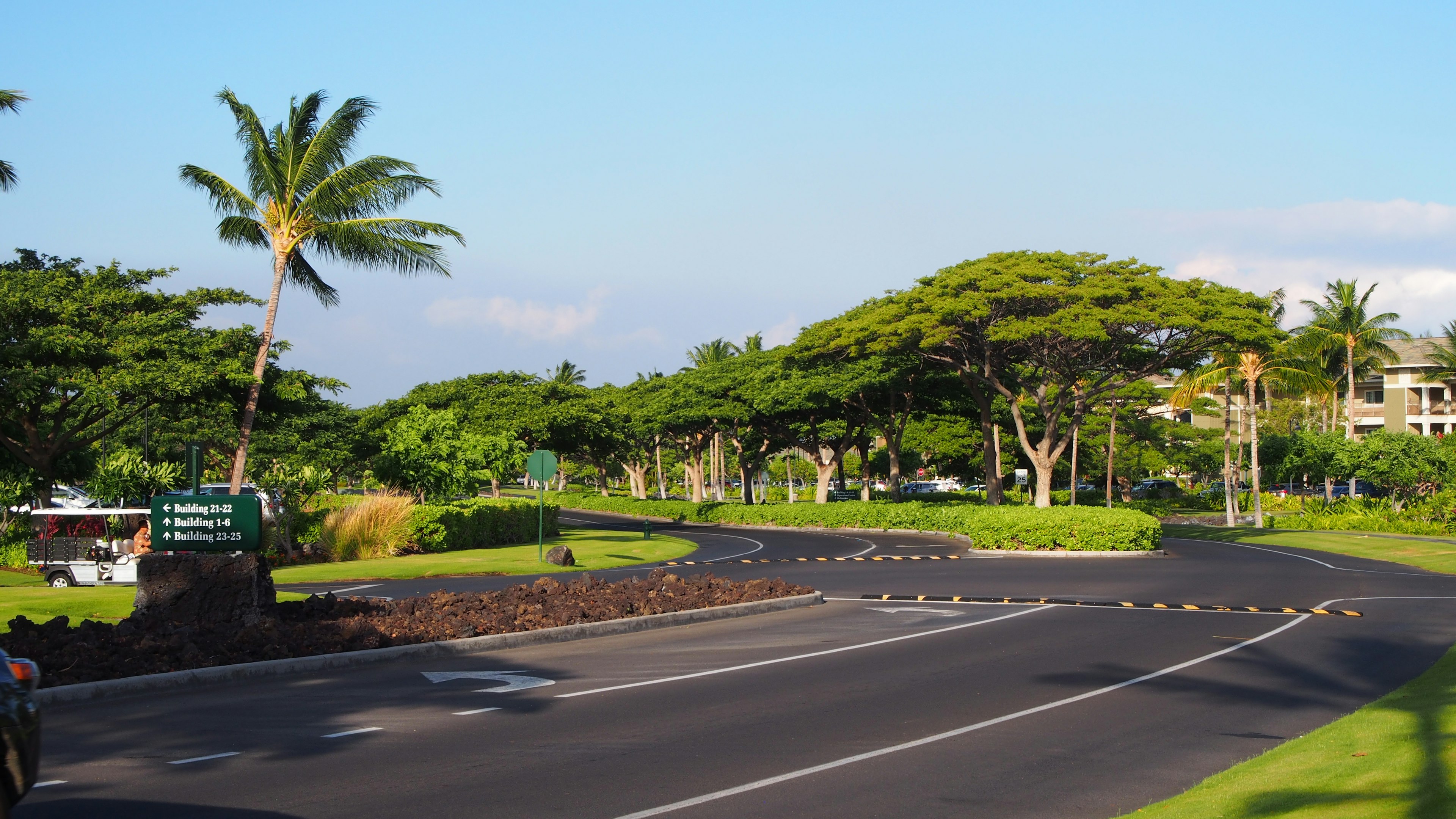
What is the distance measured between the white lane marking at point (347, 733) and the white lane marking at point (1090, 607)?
37.0 feet

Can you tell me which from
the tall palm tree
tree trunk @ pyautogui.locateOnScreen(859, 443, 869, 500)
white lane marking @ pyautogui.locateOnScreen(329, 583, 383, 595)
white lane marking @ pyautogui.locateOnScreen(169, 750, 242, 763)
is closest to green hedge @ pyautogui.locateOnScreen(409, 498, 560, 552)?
white lane marking @ pyautogui.locateOnScreen(329, 583, 383, 595)

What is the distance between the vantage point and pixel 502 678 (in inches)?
450

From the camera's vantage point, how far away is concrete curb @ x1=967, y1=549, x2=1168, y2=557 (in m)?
31.6

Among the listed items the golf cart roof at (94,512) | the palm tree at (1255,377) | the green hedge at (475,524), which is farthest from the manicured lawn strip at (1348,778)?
the palm tree at (1255,377)

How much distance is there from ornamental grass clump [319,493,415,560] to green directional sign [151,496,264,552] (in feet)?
59.1

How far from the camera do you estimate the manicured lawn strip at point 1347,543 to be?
30.6m

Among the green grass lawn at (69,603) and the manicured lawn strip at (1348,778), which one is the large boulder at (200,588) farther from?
the manicured lawn strip at (1348,778)

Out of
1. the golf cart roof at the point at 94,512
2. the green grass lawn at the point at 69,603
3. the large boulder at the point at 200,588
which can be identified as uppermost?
the golf cart roof at the point at 94,512

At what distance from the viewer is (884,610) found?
17797 mm

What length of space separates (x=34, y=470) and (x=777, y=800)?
31.5 meters

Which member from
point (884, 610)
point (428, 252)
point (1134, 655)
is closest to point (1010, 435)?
point (428, 252)

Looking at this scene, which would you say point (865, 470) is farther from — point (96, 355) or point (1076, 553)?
point (96, 355)

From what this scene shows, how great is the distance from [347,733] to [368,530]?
23542 mm

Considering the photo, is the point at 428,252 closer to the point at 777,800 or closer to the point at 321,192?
the point at 321,192
